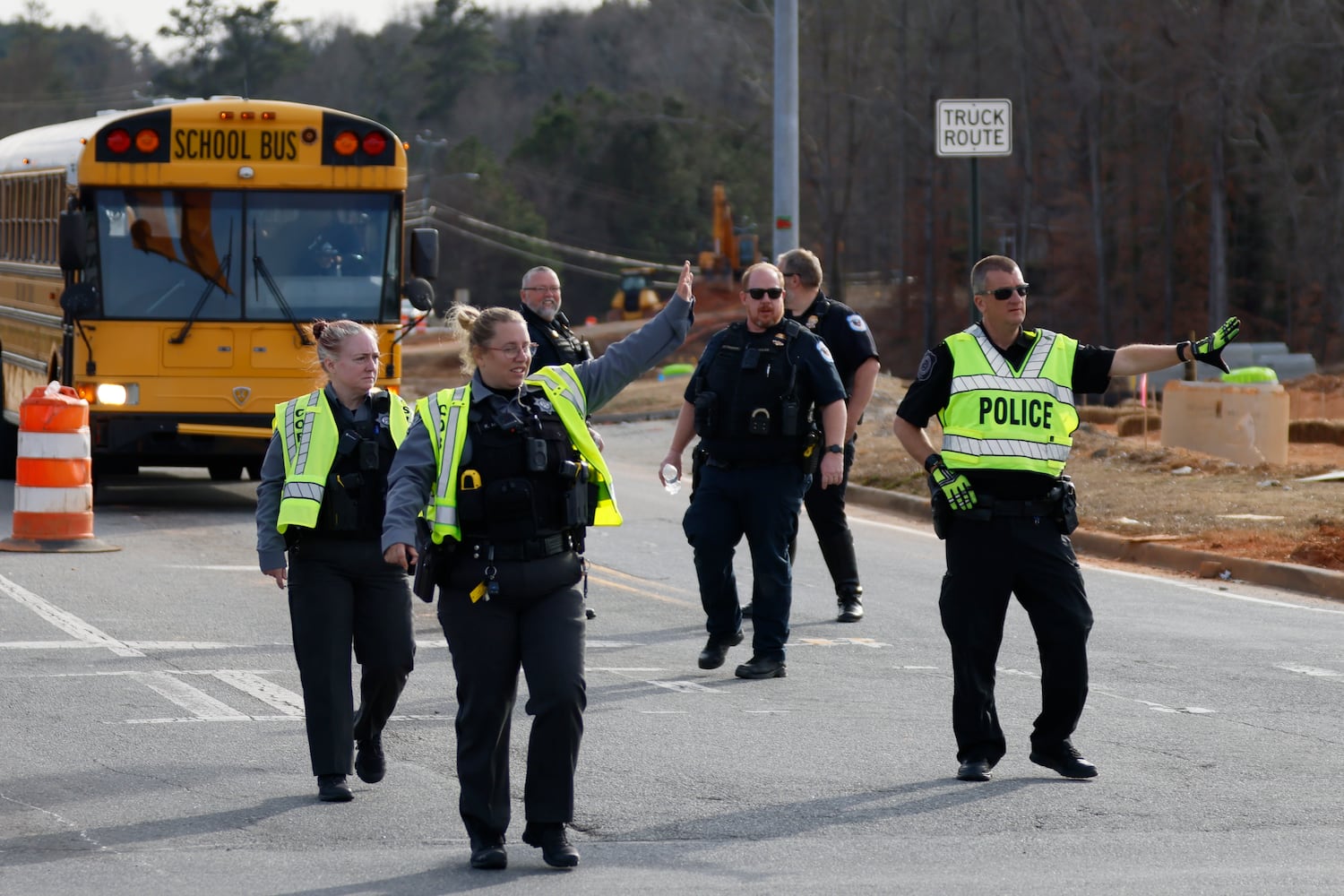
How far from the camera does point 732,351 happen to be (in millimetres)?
8875

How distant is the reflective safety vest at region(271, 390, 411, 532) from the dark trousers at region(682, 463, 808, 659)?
2490 millimetres

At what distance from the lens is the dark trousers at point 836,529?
1057 centimetres

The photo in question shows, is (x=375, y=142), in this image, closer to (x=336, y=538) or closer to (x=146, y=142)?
(x=146, y=142)

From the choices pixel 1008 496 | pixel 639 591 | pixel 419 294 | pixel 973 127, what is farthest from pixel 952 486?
pixel 973 127

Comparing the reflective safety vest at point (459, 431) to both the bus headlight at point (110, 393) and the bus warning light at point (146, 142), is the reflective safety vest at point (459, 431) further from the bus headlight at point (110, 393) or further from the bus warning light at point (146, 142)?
the bus warning light at point (146, 142)

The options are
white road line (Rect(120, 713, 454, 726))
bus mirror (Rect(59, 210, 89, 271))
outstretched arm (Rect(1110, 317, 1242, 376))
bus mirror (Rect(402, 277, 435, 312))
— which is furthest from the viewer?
bus mirror (Rect(59, 210, 89, 271))

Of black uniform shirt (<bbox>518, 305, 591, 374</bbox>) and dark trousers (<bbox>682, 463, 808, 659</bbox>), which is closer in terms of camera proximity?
dark trousers (<bbox>682, 463, 808, 659</bbox>)

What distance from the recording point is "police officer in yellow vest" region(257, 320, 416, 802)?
6570mm

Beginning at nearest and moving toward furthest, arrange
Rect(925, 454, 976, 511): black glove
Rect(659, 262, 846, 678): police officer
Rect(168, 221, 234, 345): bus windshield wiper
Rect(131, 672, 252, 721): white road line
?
Rect(925, 454, 976, 511): black glove
Rect(131, 672, 252, 721): white road line
Rect(659, 262, 846, 678): police officer
Rect(168, 221, 234, 345): bus windshield wiper

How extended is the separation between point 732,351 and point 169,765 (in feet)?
10.4

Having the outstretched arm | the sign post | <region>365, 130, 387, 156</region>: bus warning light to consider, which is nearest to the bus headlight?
<region>365, 130, 387, 156</region>: bus warning light

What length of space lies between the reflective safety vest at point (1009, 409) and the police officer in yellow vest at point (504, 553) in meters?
1.65

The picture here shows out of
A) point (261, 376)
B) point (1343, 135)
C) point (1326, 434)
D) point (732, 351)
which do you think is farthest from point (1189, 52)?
point (732, 351)

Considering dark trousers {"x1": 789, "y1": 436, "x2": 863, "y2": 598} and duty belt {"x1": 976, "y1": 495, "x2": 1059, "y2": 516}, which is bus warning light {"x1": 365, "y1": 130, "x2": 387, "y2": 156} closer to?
dark trousers {"x1": 789, "y1": 436, "x2": 863, "y2": 598}
